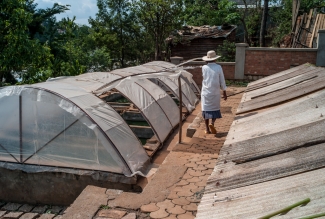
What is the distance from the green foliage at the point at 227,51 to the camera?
17422mm

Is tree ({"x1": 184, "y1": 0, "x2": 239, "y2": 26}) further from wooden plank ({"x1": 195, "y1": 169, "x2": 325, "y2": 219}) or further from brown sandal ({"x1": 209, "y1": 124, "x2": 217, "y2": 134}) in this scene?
wooden plank ({"x1": 195, "y1": 169, "x2": 325, "y2": 219})

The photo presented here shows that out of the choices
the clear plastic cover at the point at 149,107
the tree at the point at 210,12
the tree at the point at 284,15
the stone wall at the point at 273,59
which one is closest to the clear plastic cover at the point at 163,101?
the clear plastic cover at the point at 149,107

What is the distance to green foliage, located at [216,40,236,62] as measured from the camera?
1742cm

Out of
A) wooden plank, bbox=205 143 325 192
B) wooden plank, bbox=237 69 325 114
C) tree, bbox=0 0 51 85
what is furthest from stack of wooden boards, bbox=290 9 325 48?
wooden plank, bbox=205 143 325 192

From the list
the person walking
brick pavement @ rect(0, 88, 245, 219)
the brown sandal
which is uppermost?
the person walking

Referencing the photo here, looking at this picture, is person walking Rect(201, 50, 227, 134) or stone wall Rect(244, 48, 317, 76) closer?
person walking Rect(201, 50, 227, 134)

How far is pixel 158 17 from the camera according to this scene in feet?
60.1

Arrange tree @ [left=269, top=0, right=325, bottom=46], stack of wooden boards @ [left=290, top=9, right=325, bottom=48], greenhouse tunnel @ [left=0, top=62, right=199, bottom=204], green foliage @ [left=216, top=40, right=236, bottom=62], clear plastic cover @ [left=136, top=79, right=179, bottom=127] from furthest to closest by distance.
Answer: tree @ [left=269, top=0, right=325, bottom=46] < green foliage @ [left=216, top=40, right=236, bottom=62] < stack of wooden boards @ [left=290, top=9, right=325, bottom=48] < clear plastic cover @ [left=136, top=79, right=179, bottom=127] < greenhouse tunnel @ [left=0, top=62, right=199, bottom=204]

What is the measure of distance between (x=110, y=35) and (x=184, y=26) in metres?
4.40

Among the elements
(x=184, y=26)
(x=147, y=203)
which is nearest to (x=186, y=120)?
(x=147, y=203)

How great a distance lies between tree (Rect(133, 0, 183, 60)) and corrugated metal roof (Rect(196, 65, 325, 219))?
15.2m

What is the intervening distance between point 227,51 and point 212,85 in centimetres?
1245

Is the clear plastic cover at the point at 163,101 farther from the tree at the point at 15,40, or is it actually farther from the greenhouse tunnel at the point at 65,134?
the tree at the point at 15,40

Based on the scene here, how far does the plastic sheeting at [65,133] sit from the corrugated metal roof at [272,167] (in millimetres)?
2788
